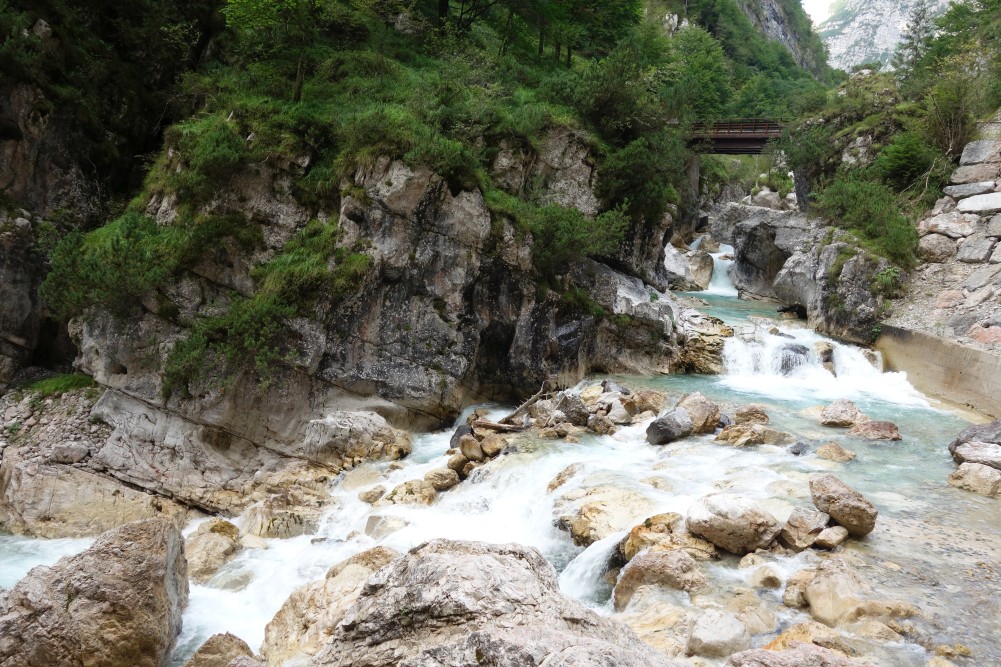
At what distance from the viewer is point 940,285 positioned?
1941 centimetres

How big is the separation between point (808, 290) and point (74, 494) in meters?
22.7

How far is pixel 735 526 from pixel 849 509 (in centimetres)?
152

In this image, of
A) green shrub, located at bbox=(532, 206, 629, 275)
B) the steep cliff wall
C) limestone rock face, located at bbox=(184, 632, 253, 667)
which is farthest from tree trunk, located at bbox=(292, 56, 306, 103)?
the steep cliff wall

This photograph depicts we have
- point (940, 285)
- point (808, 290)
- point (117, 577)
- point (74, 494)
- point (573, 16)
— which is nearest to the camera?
point (117, 577)

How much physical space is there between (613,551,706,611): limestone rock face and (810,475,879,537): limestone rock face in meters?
2.21

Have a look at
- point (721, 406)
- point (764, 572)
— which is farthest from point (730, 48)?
point (764, 572)

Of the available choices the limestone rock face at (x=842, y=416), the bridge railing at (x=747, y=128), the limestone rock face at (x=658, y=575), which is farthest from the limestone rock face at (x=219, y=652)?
the bridge railing at (x=747, y=128)

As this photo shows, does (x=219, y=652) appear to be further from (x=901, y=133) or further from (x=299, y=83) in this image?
(x=901, y=133)

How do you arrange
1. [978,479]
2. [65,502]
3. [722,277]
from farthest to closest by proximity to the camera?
[722,277] → [65,502] → [978,479]

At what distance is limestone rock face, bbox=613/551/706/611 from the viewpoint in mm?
6754

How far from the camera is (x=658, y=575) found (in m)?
6.81

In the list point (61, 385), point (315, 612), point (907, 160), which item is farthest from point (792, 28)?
point (315, 612)

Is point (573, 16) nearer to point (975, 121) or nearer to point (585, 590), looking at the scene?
point (975, 121)

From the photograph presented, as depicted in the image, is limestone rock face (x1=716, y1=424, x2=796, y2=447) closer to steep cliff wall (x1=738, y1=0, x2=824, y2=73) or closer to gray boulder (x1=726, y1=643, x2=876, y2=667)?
gray boulder (x1=726, y1=643, x2=876, y2=667)
